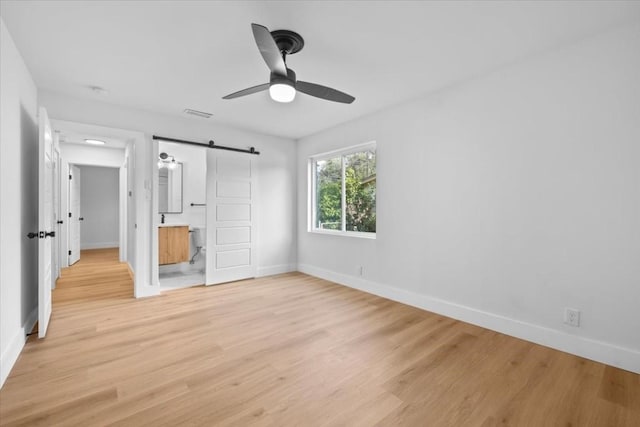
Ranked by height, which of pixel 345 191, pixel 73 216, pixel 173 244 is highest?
pixel 345 191

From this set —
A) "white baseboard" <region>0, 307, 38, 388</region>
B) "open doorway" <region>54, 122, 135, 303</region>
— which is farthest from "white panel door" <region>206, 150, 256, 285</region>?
"white baseboard" <region>0, 307, 38, 388</region>

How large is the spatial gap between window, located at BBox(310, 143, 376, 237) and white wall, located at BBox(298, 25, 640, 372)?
1.48 feet

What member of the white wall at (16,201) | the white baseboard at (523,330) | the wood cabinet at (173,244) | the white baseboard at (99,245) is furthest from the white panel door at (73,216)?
the white baseboard at (523,330)

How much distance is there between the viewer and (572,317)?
237 cm

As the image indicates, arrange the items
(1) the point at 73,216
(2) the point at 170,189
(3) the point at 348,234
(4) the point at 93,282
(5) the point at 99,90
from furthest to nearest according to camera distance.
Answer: (1) the point at 73,216, (2) the point at 170,189, (4) the point at 93,282, (3) the point at 348,234, (5) the point at 99,90

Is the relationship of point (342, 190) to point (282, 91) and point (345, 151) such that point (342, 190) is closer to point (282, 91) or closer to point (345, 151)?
point (345, 151)

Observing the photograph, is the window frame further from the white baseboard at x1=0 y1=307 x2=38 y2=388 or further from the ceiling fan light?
the white baseboard at x1=0 y1=307 x2=38 y2=388

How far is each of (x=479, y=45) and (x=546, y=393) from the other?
8.44 ft

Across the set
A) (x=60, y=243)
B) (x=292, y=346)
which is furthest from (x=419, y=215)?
A: (x=60, y=243)

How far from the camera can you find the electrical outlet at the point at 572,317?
7.69 ft

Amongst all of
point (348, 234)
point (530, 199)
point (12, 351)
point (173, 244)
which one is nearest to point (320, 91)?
point (530, 199)

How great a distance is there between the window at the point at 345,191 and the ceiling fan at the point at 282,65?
186 cm

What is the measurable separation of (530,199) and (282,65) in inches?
94.2

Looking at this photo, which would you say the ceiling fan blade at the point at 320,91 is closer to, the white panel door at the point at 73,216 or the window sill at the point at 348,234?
the window sill at the point at 348,234
